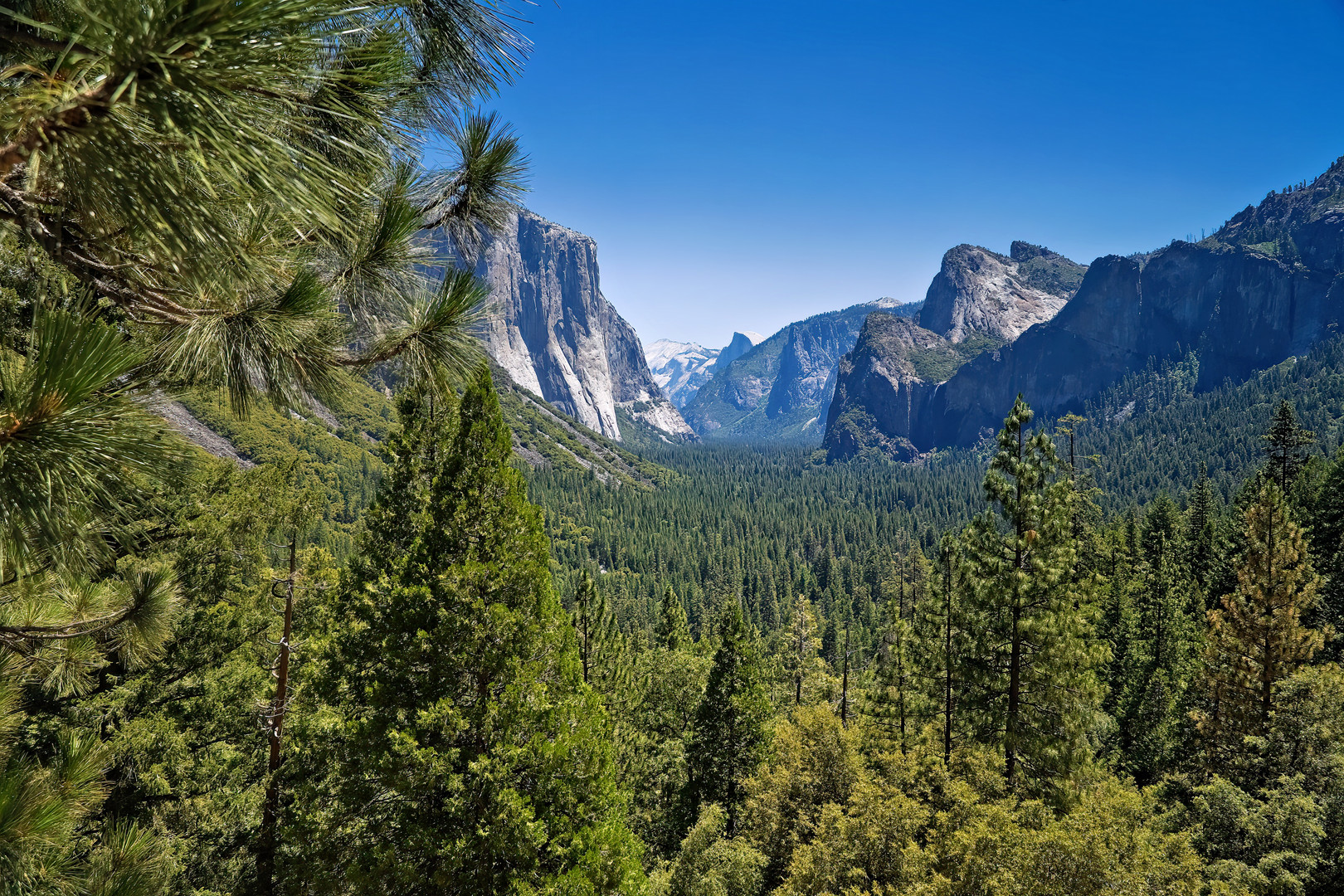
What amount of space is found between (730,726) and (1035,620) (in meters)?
9.54

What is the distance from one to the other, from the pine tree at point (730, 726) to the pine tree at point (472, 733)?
1128cm

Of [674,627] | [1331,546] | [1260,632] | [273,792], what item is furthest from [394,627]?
[1331,546]

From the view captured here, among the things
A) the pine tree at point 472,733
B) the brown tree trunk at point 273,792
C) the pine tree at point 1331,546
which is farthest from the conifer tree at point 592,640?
the pine tree at point 1331,546

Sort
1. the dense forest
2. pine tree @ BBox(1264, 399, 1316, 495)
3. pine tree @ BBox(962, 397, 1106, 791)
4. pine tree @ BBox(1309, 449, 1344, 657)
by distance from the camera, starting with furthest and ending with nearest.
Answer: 1. pine tree @ BBox(1264, 399, 1316, 495)
2. pine tree @ BBox(1309, 449, 1344, 657)
3. pine tree @ BBox(962, 397, 1106, 791)
4. the dense forest

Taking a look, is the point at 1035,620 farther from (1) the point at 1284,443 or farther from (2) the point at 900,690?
(1) the point at 1284,443

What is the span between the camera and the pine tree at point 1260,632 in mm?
15516

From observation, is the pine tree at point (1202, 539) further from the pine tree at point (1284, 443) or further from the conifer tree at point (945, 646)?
the conifer tree at point (945, 646)

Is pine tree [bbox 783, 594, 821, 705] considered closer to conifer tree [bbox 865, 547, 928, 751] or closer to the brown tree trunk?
conifer tree [bbox 865, 547, 928, 751]

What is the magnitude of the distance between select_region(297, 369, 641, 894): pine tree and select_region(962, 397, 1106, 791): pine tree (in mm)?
10737

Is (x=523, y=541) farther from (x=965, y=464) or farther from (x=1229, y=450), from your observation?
(x=965, y=464)

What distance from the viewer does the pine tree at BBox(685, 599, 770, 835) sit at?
1895 centimetres

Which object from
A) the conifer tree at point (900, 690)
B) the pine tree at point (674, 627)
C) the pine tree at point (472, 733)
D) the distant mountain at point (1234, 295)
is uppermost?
the distant mountain at point (1234, 295)

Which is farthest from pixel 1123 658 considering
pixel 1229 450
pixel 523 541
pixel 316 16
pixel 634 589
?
pixel 1229 450

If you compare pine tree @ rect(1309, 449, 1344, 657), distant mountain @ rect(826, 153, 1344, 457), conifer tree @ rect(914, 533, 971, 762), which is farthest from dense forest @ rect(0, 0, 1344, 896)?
distant mountain @ rect(826, 153, 1344, 457)
